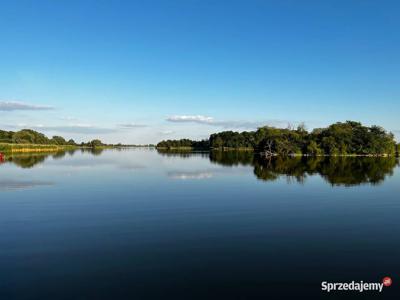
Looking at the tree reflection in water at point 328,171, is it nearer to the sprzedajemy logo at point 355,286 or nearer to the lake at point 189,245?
the lake at point 189,245

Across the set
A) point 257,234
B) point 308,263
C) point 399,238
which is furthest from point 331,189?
point 308,263

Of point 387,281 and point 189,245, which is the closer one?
point 387,281

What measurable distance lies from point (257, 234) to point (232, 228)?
75.6 inches

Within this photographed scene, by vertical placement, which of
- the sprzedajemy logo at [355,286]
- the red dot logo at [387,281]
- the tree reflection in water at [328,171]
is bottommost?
the sprzedajemy logo at [355,286]

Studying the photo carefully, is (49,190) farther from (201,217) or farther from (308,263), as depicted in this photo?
(308,263)

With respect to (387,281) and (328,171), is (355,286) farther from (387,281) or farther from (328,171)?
(328,171)

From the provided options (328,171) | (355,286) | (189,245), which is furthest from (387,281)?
(328,171)

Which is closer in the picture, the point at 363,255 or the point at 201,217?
the point at 363,255

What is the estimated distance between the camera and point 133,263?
1482cm

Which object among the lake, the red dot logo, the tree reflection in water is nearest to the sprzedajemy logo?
the red dot logo

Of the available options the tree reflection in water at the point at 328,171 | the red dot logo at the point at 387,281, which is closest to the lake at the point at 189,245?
the red dot logo at the point at 387,281

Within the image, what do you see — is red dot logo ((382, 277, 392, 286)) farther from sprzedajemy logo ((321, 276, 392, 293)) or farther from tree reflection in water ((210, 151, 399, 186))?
tree reflection in water ((210, 151, 399, 186))

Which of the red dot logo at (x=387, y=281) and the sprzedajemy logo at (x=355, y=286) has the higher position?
the red dot logo at (x=387, y=281)

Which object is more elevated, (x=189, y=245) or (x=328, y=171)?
(x=328, y=171)
